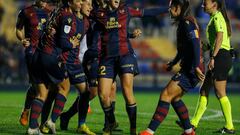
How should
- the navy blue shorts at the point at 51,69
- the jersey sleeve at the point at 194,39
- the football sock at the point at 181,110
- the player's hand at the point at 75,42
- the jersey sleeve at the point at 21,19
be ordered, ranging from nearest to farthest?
the jersey sleeve at the point at 194,39 → the football sock at the point at 181,110 → the navy blue shorts at the point at 51,69 → the player's hand at the point at 75,42 → the jersey sleeve at the point at 21,19

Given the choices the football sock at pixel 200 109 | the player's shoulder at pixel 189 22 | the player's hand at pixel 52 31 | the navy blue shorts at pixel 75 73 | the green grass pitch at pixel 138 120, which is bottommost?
the green grass pitch at pixel 138 120

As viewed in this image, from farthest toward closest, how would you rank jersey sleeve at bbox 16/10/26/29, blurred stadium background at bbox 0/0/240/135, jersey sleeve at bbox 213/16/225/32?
blurred stadium background at bbox 0/0/240/135 → jersey sleeve at bbox 16/10/26/29 → jersey sleeve at bbox 213/16/225/32

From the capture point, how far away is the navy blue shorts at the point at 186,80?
421 inches

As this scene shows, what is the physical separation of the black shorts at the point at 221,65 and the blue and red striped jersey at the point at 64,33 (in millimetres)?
2306

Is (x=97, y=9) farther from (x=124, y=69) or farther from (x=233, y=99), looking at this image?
(x=233, y=99)

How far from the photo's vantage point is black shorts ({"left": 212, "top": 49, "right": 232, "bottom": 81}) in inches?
491

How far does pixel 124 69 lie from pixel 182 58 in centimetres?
85

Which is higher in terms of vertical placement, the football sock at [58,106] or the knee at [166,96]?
the knee at [166,96]

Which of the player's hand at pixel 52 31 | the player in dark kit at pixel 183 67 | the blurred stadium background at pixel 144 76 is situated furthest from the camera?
the blurred stadium background at pixel 144 76

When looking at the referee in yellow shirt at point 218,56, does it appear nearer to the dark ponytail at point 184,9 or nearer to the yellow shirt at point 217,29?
the yellow shirt at point 217,29

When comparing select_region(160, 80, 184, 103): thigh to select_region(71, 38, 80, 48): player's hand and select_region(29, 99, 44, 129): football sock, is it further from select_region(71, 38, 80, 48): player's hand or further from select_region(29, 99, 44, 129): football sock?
select_region(29, 99, 44, 129): football sock

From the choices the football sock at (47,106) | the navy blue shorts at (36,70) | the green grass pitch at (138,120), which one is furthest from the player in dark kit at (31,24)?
the navy blue shorts at (36,70)

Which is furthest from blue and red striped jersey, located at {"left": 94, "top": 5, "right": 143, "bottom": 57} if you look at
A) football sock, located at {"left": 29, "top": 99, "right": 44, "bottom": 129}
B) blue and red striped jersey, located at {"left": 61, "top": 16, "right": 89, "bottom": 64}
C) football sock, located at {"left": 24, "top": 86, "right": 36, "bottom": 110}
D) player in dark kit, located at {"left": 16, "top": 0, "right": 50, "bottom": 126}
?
football sock, located at {"left": 24, "top": 86, "right": 36, "bottom": 110}

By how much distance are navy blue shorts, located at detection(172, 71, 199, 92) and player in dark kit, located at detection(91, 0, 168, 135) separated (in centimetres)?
78
